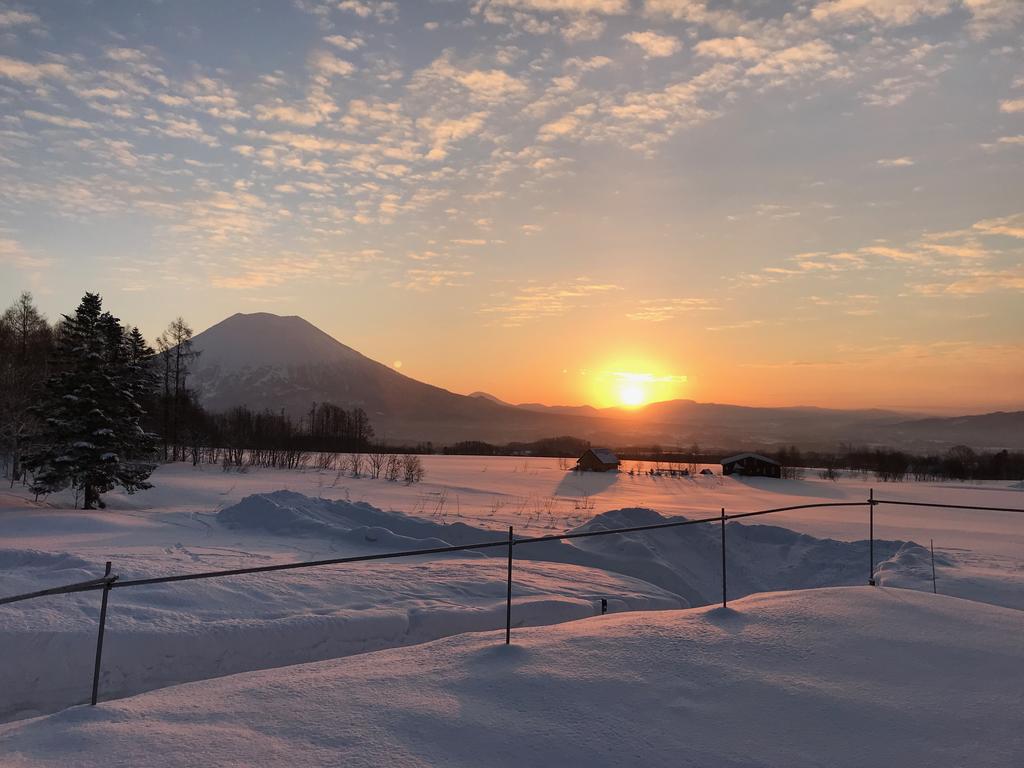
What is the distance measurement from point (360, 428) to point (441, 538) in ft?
321

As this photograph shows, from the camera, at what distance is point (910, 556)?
57.8 feet

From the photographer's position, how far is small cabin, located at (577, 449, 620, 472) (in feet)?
234

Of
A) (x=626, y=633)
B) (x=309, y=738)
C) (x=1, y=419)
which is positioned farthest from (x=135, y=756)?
(x=1, y=419)

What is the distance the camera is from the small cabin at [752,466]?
7038 cm

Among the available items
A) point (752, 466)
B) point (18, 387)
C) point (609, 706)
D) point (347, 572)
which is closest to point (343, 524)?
point (347, 572)

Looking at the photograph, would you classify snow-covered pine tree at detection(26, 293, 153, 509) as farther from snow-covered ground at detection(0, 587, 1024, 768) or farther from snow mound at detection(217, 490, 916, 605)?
snow-covered ground at detection(0, 587, 1024, 768)

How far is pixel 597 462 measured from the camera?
71.4 m

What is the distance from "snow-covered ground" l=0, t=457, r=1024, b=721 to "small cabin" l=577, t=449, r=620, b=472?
3767 centimetres

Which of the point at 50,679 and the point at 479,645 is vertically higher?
the point at 479,645

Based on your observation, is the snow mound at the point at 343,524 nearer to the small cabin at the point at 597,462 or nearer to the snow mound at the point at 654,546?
the snow mound at the point at 654,546

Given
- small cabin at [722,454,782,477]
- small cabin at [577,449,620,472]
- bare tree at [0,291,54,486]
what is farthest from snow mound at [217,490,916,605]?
small cabin at [722,454,782,477]

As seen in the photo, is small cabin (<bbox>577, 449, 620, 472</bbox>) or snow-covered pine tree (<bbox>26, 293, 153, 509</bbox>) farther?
small cabin (<bbox>577, 449, 620, 472</bbox>)

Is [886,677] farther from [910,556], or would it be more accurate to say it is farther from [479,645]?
[910,556]

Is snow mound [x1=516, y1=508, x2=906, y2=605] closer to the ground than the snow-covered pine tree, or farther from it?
closer to the ground
